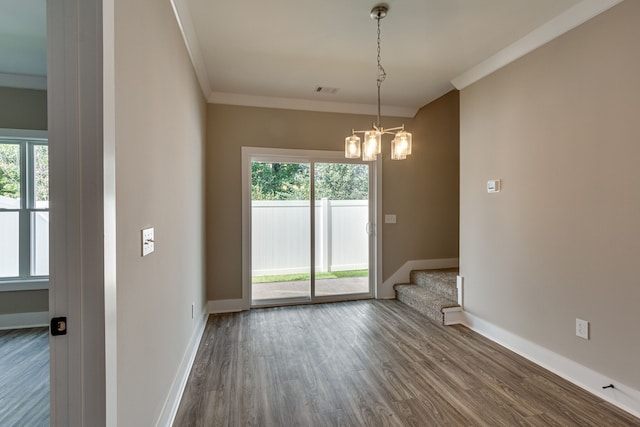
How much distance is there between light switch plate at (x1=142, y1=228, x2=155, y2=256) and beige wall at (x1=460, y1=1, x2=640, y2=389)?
288 centimetres

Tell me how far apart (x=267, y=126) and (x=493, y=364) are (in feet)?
11.5

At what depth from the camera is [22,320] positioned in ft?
10.4

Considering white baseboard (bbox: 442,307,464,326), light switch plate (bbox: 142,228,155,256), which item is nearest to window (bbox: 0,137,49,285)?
light switch plate (bbox: 142,228,155,256)

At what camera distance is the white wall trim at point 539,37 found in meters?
2.10

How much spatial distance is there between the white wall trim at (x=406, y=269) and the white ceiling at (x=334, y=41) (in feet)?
7.87

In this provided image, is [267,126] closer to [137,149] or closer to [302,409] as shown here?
[137,149]

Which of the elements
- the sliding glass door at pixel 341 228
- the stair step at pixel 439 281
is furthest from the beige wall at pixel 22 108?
the stair step at pixel 439 281

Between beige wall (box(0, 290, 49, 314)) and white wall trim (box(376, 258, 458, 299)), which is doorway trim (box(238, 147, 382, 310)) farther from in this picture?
beige wall (box(0, 290, 49, 314))

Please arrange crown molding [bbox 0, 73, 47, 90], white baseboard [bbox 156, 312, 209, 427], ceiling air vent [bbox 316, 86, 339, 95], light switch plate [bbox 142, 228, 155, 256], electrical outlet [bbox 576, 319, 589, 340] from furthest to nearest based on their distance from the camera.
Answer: ceiling air vent [bbox 316, 86, 339, 95]
crown molding [bbox 0, 73, 47, 90]
electrical outlet [bbox 576, 319, 589, 340]
white baseboard [bbox 156, 312, 209, 427]
light switch plate [bbox 142, 228, 155, 256]

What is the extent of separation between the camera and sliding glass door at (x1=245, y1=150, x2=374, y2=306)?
3967mm

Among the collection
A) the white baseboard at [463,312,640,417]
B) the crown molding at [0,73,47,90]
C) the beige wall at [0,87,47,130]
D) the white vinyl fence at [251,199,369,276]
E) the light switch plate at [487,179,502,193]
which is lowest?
the white baseboard at [463,312,640,417]

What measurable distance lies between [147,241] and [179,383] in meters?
1.25

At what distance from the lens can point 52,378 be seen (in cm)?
96

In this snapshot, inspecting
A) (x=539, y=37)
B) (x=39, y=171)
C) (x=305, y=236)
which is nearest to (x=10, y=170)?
(x=39, y=171)
